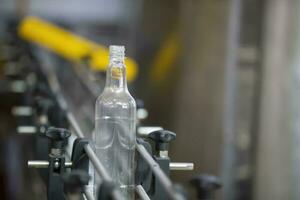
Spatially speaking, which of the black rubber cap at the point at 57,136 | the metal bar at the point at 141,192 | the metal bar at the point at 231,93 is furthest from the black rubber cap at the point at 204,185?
the metal bar at the point at 231,93

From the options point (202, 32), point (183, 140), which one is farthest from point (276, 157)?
point (202, 32)

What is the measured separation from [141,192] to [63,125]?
480 millimetres

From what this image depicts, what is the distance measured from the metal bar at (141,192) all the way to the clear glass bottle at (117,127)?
0.03 meters

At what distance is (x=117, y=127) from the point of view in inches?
43.0

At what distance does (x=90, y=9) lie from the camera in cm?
306

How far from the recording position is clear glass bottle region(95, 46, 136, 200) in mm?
1046

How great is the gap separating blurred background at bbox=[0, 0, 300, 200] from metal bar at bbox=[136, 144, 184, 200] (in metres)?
1.23

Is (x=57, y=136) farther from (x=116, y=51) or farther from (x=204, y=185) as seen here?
(x=204, y=185)

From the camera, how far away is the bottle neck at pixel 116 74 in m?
1.08

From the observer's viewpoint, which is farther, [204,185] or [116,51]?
[116,51]

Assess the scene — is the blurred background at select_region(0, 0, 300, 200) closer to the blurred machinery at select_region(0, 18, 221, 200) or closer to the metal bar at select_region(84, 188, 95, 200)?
the blurred machinery at select_region(0, 18, 221, 200)

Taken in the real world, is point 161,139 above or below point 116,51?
below

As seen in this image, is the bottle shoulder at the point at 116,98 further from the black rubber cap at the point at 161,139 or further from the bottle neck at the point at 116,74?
the black rubber cap at the point at 161,139

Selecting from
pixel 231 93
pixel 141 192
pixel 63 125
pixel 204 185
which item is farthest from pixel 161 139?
pixel 231 93
